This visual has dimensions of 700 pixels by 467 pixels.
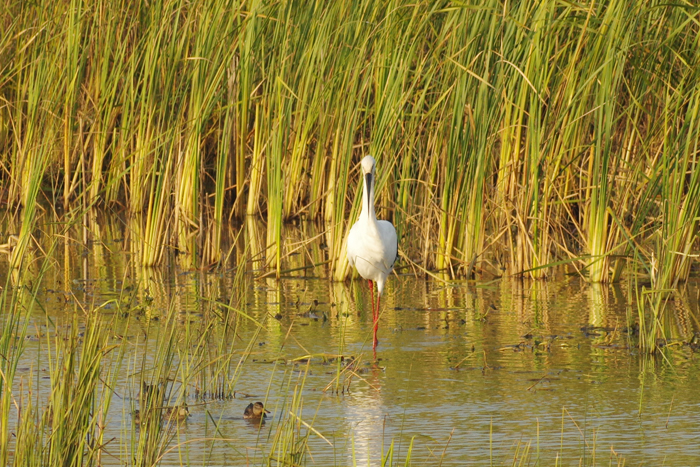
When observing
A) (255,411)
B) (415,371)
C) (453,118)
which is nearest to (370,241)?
(453,118)

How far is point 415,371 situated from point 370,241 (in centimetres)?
148

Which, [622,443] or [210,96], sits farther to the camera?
[210,96]

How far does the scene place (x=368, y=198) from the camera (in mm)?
7586

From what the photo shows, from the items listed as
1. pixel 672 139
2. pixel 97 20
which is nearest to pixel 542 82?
pixel 672 139

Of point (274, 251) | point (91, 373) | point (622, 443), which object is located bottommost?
point (622, 443)

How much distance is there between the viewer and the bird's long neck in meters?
7.56

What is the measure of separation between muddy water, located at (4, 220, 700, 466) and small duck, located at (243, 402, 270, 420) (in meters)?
0.06

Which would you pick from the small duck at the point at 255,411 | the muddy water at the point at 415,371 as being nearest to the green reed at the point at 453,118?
the muddy water at the point at 415,371

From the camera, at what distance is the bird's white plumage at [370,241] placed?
300 inches

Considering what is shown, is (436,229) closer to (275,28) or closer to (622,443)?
(275,28)

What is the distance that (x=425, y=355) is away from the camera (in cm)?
671

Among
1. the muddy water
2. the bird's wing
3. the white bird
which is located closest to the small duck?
the muddy water

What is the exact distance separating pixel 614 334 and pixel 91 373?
4104mm

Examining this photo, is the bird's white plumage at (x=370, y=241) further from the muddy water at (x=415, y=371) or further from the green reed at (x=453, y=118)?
the green reed at (x=453, y=118)
